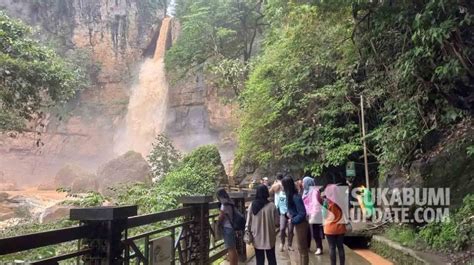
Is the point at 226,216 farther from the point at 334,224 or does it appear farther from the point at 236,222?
the point at 334,224

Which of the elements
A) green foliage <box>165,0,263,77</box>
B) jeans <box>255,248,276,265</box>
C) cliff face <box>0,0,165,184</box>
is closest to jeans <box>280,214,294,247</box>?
jeans <box>255,248,276,265</box>

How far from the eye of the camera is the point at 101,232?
3311 mm

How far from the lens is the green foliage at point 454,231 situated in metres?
5.90

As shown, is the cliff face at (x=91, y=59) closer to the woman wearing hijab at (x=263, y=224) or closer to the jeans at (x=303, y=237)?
the jeans at (x=303, y=237)

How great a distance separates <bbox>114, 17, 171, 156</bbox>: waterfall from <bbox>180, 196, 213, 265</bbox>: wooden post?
28553 mm

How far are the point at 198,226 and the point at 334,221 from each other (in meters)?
2.00

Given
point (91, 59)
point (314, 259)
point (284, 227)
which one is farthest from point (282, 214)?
point (91, 59)

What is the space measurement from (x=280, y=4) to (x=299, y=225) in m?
12.1

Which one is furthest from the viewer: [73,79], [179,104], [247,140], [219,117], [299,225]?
[179,104]

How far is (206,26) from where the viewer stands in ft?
82.6

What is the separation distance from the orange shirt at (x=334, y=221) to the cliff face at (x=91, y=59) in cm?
3002

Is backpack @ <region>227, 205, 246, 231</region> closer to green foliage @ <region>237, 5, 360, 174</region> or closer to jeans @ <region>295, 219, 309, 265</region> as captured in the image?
jeans @ <region>295, 219, 309, 265</region>

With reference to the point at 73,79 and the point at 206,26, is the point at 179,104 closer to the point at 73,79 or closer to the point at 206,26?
the point at 206,26

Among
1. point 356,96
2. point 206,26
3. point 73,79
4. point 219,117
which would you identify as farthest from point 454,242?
point 219,117
